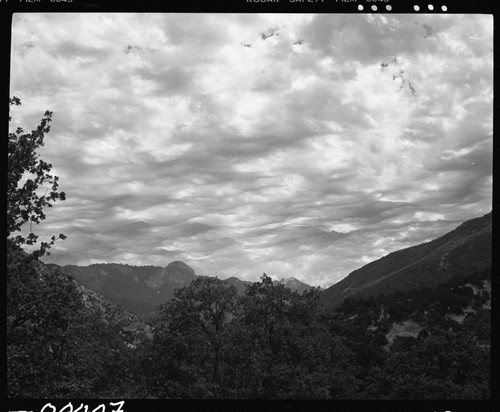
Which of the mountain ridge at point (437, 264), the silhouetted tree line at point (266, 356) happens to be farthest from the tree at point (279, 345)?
the mountain ridge at point (437, 264)

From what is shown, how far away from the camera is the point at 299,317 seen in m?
39.6

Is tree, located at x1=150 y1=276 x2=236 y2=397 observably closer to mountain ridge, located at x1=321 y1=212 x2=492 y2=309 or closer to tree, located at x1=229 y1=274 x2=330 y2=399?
tree, located at x1=229 y1=274 x2=330 y2=399

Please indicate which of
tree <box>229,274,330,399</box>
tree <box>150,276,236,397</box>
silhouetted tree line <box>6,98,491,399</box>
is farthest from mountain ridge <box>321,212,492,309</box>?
tree <box>150,276,236,397</box>

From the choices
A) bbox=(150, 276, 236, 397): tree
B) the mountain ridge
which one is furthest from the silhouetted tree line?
the mountain ridge

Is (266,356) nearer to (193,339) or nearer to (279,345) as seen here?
(279,345)

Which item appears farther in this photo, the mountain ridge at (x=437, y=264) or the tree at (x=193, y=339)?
the mountain ridge at (x=437, y=264)

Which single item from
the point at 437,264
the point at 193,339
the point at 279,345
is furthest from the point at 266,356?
the point at 437,264

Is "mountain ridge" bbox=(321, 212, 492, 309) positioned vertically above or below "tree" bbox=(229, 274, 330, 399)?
above

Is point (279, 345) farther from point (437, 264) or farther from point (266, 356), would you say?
point (437, 264)

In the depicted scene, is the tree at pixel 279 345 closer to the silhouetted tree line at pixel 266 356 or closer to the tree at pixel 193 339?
the silhouetted tree line at pixel 266 356

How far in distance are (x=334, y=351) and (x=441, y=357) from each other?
8901mm

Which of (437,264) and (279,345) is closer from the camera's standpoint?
(279,345)

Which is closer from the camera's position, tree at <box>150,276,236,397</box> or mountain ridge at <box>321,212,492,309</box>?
tree at <box>150,276,236,397</box>

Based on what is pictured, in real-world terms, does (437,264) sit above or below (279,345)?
above
